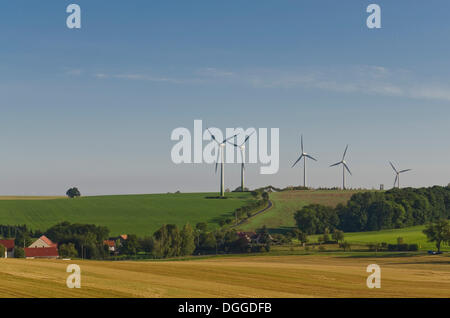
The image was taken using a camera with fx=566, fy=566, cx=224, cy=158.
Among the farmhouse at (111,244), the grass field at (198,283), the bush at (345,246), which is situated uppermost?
the grass field at (198,283)

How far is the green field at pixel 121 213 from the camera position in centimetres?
16075

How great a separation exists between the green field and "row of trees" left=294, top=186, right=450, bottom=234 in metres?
27.0

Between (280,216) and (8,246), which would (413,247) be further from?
(8,246)

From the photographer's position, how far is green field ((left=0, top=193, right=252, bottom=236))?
160750 mm

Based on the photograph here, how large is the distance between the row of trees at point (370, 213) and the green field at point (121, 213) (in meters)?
27.0

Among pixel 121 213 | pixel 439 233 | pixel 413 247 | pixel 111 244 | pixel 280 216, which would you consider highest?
pixel 121 213

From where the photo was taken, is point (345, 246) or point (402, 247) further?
point (402, 247)

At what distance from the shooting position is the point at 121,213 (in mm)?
178125

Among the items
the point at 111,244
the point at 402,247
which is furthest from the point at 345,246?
the point at 111,244

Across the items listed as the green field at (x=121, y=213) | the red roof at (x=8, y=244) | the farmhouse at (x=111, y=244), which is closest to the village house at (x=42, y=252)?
the red roof at (x=8, y=244)

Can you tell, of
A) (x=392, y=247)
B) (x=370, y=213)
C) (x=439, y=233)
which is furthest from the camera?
(x=370, y=213)

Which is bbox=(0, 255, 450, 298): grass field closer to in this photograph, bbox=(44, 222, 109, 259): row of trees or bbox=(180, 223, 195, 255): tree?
bbox=(180, 223, 195, 255): tree

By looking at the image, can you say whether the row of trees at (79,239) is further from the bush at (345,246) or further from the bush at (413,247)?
the bush at (413,247)

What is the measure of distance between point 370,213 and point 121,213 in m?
77.7
